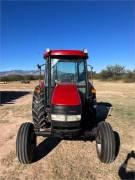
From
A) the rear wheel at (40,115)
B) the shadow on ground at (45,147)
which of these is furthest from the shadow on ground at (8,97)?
the rear wheel at (40,115)

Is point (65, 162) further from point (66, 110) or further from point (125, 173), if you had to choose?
point (125, 173)

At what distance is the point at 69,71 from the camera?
715 centimetres

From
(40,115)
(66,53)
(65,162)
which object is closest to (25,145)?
(65,162)

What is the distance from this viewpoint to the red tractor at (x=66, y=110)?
5453mm

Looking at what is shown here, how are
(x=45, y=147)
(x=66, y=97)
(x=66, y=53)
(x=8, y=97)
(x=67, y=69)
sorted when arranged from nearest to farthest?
(x=66, y=97), (x=45, y=147), (x=66, y=53), (x=67, y=69), (x=8, y=97)

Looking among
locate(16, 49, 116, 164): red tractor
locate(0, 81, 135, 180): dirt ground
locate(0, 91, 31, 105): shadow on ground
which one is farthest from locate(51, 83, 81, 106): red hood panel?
locate(0, 91, 31, 105): shadow on ground

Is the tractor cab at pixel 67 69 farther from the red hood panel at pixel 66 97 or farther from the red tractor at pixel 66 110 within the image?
the red hood panel at pixel 66 97

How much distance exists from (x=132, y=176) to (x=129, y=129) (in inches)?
145

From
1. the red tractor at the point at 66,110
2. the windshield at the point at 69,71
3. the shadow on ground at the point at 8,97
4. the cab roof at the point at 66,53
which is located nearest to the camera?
the red tractor at the point at 66,110

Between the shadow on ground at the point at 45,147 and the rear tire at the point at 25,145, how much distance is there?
0.28m

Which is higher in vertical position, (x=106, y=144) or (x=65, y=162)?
(x=106, y=144)

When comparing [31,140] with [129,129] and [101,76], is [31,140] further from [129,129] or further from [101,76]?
[101,76]

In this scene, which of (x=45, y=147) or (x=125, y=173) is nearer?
(x=125, y=173)

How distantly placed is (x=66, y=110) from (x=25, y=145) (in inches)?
40.3
